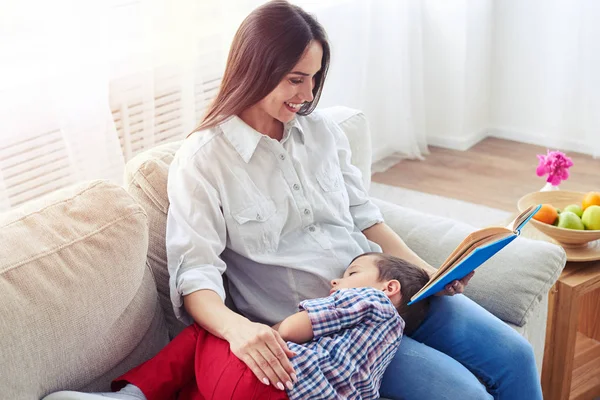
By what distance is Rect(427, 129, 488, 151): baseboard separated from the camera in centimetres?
411

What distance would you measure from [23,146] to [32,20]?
35 centimetres

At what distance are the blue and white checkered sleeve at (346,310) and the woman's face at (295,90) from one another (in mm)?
443

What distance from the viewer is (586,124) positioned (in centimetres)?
389

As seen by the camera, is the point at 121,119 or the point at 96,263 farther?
the point at 121,119

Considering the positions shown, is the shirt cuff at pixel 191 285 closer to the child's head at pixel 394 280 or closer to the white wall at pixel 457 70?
the child's head at pixel 394 280

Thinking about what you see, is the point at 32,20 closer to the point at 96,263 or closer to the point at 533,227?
the point at 96,263

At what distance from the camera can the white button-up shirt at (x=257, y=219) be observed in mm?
1594

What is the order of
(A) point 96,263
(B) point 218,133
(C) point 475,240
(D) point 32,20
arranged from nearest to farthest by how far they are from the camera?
(A) point 96,263 → (C) point 475,240 → (B) point 218,133 → (D) point 32,20

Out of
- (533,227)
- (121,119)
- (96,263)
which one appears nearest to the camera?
(96,263)

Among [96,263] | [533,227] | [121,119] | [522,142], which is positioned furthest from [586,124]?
[96,263]

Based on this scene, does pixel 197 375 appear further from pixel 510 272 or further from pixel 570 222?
→ pixel 570 222

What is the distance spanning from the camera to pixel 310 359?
1433 millimetres

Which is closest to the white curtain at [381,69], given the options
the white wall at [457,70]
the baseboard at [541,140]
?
the white wall at [457,70]

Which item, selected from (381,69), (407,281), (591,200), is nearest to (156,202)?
(407,281)
